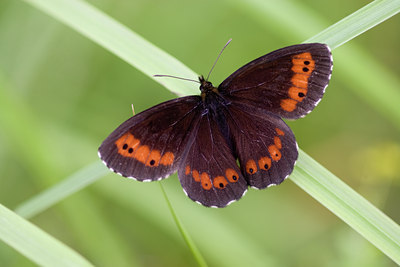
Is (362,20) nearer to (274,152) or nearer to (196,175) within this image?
(274,152)

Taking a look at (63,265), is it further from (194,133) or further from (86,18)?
(86,18)

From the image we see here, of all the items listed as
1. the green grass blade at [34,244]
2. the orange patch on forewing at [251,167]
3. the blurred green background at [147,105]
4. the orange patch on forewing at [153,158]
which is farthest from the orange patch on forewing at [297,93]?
the green grass blade at [34,244]

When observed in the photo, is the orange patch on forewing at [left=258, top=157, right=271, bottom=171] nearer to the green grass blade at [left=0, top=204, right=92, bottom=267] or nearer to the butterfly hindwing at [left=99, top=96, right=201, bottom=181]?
the butterfly hindwing at [left=99, top=96, right=201, bottom=181]

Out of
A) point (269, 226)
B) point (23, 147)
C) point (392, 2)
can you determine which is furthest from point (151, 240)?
point (392, 2)

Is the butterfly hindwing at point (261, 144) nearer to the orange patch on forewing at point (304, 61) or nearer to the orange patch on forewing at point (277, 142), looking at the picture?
the orange patch on forewing at point (277, 142)

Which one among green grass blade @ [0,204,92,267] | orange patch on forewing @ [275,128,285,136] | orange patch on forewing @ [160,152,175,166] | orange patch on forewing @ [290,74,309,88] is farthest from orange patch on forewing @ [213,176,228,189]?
green grass blade @ [0,204,92,267]
